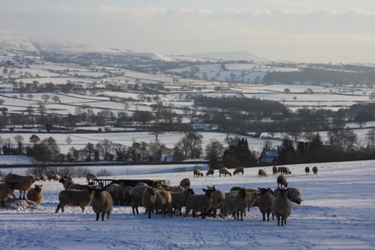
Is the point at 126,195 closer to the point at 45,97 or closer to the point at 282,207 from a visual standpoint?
the point at 282,207

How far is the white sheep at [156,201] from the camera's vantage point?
23.0 m

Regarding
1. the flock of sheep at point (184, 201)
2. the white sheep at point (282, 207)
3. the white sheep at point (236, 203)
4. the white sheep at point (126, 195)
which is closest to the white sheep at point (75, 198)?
A: the flock of sheep at point (184, 201)

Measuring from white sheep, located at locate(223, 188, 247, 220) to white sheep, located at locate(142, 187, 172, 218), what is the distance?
2.19 metres

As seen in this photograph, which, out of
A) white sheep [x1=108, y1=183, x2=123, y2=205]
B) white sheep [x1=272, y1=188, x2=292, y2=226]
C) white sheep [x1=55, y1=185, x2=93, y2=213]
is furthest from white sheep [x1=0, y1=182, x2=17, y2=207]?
white sheep [x1=272, y1=188, x2=292, y2=226]

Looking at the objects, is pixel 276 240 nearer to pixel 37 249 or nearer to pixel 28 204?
pixel 37 249

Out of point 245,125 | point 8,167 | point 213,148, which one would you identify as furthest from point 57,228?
point 245,125

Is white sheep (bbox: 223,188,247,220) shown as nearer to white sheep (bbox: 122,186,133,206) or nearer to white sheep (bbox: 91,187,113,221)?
white sheep (bbox: 91,187,113,221)

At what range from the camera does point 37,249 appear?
48.5ft

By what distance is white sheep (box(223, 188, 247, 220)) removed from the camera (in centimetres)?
2294

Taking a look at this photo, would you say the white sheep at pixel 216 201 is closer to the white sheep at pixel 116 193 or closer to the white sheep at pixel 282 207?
the white sheep at pixel 282 207

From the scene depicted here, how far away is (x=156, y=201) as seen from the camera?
2341cm

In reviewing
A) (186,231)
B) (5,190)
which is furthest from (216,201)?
(5,190)

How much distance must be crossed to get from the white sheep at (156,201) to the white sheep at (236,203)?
7.18ft

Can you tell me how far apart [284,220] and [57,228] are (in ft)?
26.0
